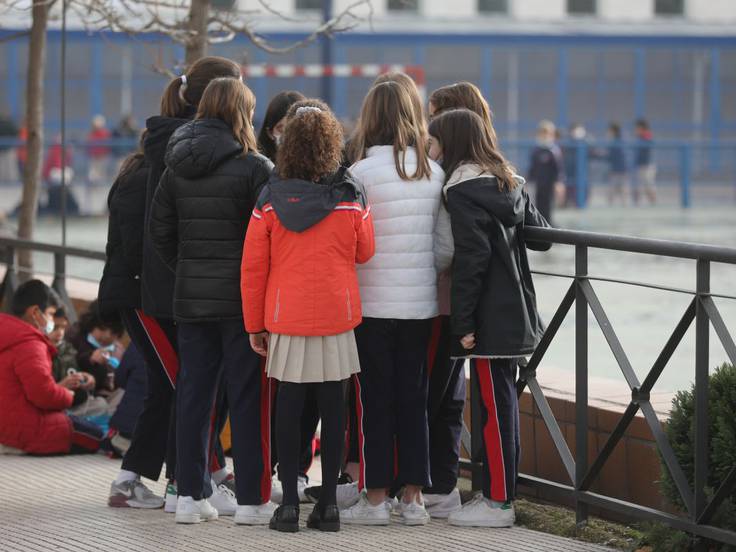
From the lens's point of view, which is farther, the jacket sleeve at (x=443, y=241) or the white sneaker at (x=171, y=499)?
the white sneaker at (x=171, y=499)

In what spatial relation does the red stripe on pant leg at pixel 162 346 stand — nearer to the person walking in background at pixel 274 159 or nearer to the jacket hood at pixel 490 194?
the person walking in background at pixel 274 159

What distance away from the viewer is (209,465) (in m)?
5.52

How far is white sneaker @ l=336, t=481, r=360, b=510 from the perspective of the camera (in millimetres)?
5398

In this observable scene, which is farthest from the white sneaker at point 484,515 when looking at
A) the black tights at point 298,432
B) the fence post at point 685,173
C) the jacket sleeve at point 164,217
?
the fence post at point 685,173

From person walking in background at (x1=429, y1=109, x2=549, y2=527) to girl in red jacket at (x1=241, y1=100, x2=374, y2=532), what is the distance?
338mm

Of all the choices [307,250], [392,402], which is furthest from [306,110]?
[392,402]

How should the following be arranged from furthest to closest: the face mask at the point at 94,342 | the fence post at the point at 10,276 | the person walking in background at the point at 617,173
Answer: the person walking in background at the point at 617,173, the fence post at the point at 10,276, the face mask at the point at 94,342

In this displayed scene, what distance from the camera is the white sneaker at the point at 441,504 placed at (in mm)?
5363

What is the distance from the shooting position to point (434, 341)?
5312 millimetres

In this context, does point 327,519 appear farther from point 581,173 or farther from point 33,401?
point 581,173

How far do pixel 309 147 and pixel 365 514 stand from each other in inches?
53.2

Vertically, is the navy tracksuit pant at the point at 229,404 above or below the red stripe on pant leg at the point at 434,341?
below

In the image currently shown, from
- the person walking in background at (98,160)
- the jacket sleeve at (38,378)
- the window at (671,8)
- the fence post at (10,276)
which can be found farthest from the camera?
the window at (671,8)

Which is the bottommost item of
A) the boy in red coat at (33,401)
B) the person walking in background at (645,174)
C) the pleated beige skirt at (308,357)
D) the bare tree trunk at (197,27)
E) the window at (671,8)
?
the person walking in background at (645,174)
